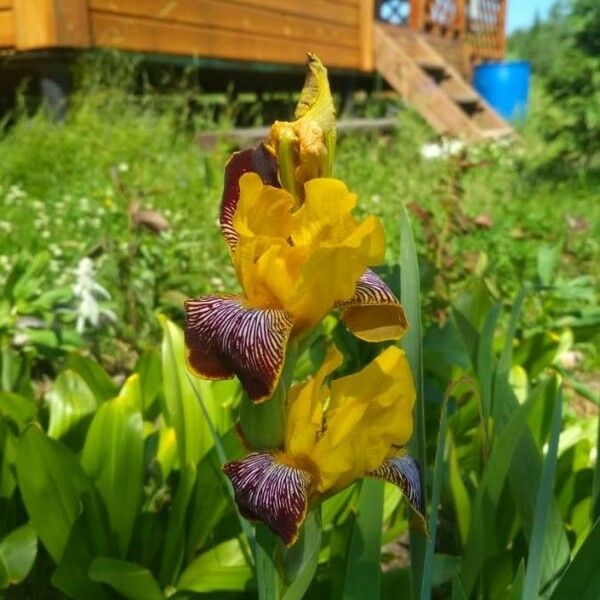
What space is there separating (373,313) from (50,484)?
0.71 metres

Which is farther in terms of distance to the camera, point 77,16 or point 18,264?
point 77,16

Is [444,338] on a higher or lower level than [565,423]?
higher

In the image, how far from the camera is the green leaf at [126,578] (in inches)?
46.4

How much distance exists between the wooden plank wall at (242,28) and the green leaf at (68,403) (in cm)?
399

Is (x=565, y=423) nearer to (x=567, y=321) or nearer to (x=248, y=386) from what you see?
(x=567, y=321)

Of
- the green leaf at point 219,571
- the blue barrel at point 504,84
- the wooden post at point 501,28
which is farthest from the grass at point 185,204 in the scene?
→ the wooden post at point 501,28

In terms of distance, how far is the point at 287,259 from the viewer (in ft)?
2.37

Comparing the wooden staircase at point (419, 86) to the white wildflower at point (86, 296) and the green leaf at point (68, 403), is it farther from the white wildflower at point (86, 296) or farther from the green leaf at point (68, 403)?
the green leaf at point (68, 403)

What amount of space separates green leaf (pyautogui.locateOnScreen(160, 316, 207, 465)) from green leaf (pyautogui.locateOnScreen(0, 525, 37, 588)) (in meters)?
0.31

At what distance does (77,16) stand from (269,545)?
202 inches

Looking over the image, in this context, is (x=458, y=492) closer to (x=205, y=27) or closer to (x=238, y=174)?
(x=238, y=174)

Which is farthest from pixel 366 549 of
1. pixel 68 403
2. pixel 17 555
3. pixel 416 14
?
pixel 416 14

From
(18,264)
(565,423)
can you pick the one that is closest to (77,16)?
(18,264)

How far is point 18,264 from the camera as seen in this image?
6.54 ft
